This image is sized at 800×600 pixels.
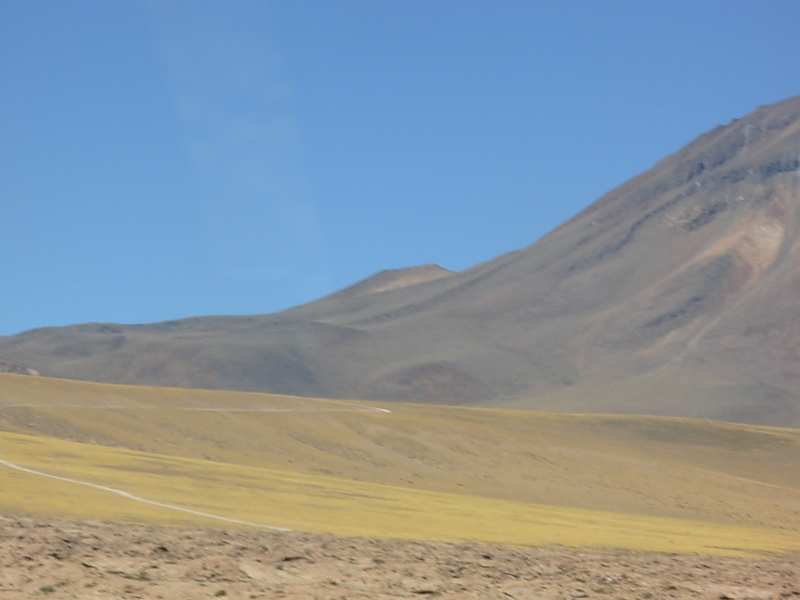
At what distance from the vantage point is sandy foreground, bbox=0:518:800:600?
1148 cm

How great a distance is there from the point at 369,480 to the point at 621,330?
15365cm

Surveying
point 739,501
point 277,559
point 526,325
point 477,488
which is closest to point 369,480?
point 477,488

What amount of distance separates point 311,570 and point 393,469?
2365 centimetres

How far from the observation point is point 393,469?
1441 inches

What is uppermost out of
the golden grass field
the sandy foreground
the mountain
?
the mountain

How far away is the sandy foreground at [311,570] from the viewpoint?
11.5 meters

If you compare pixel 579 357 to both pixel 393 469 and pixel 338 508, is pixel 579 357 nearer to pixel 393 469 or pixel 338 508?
pixel 393 469

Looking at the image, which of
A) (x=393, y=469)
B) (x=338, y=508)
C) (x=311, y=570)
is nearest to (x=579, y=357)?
(x=393, y=469)

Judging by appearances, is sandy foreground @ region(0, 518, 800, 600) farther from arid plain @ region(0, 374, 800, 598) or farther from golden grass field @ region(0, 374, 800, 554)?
golden grass field @ region(0, 374, 800, 554)

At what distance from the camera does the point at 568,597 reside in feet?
42.5

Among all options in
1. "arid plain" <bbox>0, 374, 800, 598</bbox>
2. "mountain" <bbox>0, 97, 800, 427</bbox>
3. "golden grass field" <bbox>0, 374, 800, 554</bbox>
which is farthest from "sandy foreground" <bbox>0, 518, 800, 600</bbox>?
"mountain" <bbox>0, 97, 800, 427</bbox>

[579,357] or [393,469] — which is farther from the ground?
[579,357]

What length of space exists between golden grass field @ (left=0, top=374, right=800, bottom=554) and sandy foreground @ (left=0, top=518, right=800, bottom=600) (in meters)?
1.38

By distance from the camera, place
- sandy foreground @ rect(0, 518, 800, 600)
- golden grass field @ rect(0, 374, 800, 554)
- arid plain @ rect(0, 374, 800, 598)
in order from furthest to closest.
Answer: golden grass field @ rect(0, 374, 800, 554) < arid plain @ rect(0, 374, 800, 598) < sandy foreground @ rect(0, 518, 800, 600)
